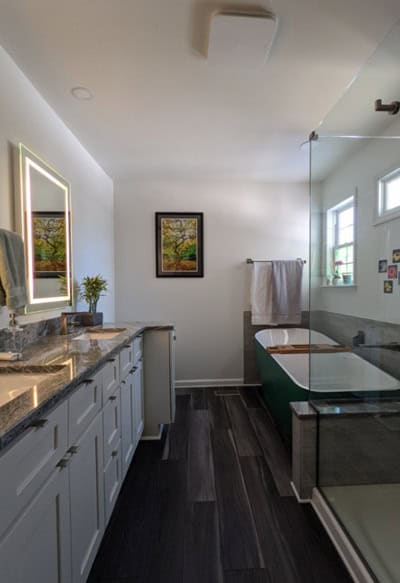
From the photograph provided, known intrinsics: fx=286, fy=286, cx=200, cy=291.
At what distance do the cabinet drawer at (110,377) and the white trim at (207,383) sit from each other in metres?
1.93

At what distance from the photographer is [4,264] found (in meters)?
1.34

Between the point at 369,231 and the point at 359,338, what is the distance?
2.87ft

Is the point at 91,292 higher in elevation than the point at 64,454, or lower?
higher

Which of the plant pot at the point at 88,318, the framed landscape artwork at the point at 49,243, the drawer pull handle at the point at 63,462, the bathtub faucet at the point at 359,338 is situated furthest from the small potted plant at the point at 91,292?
the bathtub faucet at the point at 359,338

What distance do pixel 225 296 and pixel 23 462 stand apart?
2829 mm

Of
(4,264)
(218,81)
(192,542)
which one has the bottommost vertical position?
(192,542)

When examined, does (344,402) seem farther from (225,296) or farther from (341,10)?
(341,10)

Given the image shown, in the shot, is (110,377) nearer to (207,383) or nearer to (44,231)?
(44,231)

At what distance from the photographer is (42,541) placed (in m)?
0.81

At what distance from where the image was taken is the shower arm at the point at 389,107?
1.85m

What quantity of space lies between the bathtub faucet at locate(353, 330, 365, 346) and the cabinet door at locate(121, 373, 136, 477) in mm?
1848

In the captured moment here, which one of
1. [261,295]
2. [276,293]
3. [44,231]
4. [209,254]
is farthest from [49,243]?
[276,293]

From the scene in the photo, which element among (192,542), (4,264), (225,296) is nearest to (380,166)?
(225,296)

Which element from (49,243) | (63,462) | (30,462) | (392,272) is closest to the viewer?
(30,462)
